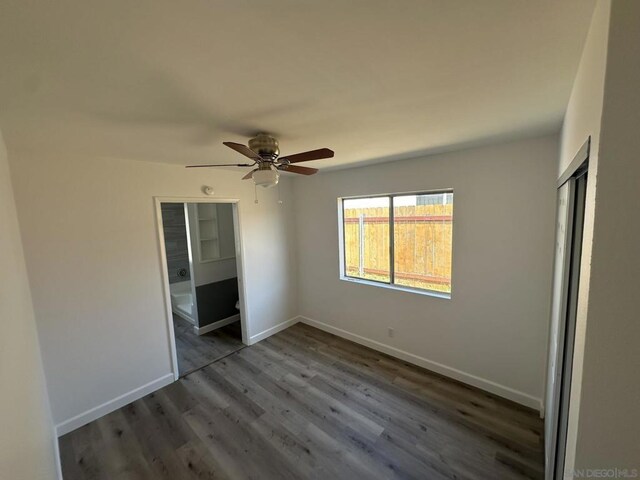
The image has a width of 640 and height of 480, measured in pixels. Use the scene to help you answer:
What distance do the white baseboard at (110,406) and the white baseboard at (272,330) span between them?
1.09m

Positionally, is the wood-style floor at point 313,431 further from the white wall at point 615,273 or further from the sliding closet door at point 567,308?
the white wall at point 615,273

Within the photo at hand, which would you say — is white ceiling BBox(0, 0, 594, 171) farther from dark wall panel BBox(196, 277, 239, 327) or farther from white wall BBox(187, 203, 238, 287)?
dark wall panel BBox(196, 277, 239, 327)

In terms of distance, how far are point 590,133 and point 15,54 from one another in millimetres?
1913

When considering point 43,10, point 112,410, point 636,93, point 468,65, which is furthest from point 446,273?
point 112,410

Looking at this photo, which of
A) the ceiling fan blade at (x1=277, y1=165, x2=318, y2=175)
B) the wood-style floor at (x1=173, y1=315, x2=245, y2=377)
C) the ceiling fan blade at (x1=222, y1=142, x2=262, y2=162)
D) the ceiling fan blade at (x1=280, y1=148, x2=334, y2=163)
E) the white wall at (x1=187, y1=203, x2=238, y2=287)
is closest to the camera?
the ceiling fan blade at (x1=222, y1=142, x2=262, y2=162)

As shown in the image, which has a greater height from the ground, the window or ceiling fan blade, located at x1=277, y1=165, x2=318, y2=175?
ceiling fan blade, located at x1=277, y1=165, x2=318, y2=175

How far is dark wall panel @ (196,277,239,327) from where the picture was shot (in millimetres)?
4113

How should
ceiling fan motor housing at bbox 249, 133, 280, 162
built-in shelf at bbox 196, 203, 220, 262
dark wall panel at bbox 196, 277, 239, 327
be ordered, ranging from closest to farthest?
1. ceiling fan motor housing at bbox 249, 133, 280, 162
2. dark wall panel at bbox 196, 277, 239, 327
3. built-in shelf at bbox 196, 203, 220, 262

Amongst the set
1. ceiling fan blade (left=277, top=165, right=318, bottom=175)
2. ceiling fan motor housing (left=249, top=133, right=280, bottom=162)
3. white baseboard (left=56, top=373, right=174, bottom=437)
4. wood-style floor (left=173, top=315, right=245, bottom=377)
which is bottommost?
wood-style floor (left=173, top=315, right=245, bottom=377)

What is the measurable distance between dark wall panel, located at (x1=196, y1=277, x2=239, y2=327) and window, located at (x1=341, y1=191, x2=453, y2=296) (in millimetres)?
2057

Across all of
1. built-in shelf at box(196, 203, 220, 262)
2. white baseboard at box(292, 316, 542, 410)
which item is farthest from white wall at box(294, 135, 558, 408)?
built-in shelf at box(196, 203, 220, 262)

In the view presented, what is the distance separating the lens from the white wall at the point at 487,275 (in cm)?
224

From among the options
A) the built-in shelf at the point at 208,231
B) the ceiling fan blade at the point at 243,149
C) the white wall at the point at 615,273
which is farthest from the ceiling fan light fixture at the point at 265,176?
the built-in shelf at the point at 208,231

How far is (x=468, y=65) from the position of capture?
3.64 feet
